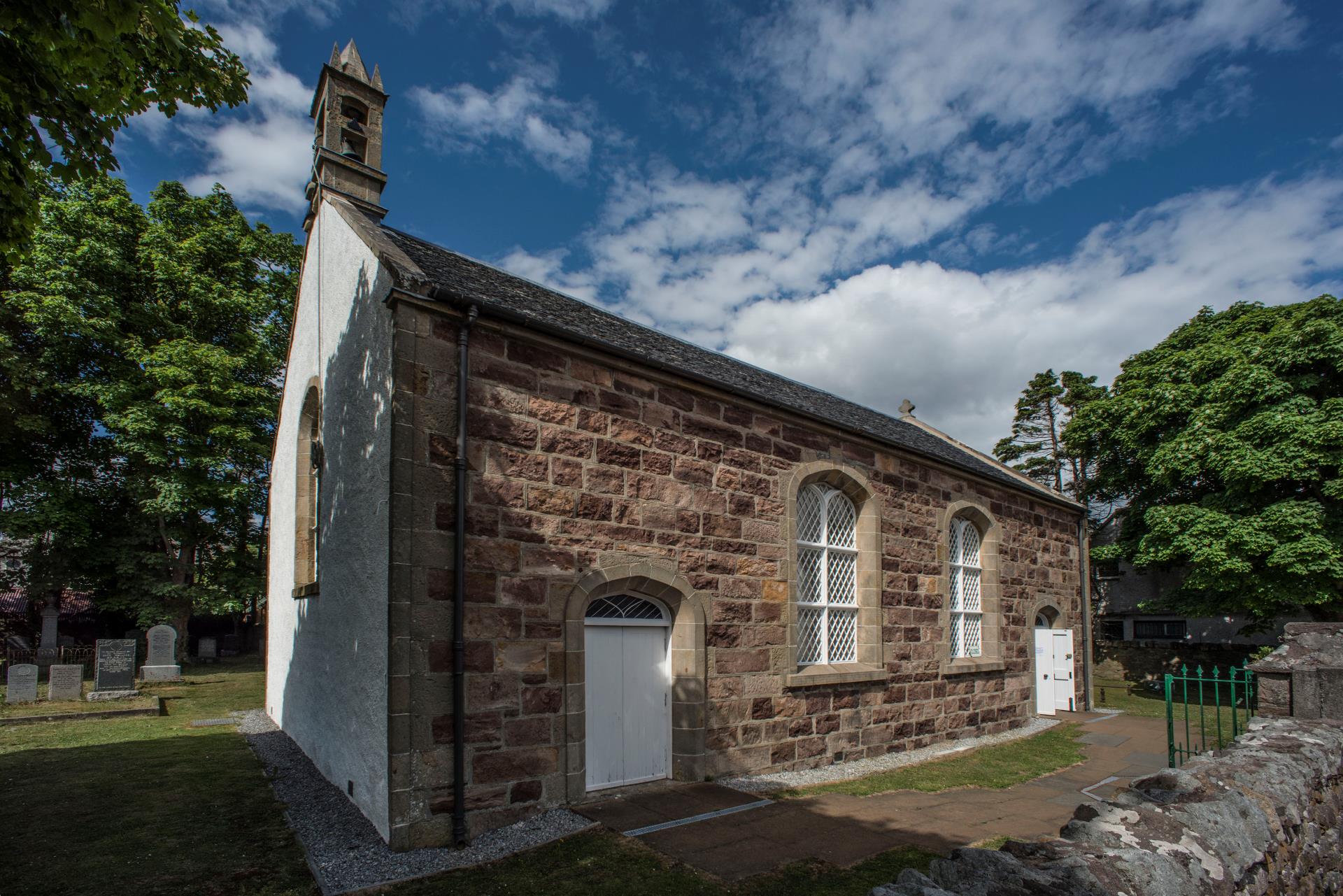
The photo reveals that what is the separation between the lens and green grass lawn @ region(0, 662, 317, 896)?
579 centimetres

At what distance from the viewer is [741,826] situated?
22.2ft

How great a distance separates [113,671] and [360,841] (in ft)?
44.5

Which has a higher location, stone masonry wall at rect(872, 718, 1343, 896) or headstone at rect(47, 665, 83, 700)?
stone masonry wall at rect(872, 718, 1343, 896)

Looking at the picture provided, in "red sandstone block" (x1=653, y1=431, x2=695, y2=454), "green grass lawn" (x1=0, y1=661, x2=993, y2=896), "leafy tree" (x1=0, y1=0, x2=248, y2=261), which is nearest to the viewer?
"leafy tree" (x1=0, y1=0, x2=248, y2=261)

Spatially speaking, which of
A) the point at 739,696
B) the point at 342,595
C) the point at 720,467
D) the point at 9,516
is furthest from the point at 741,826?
the point at 9,516

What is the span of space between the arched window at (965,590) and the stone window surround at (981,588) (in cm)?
8

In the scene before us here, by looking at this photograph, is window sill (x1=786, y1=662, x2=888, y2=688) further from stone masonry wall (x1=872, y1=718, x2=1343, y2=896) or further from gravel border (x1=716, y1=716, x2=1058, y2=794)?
stone masonry wall (x1=872, y1=718, x2=1343, y2=896)

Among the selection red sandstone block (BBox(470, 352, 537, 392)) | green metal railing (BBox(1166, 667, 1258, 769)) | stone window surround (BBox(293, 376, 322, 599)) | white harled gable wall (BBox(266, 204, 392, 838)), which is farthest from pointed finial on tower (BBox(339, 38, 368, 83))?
green metal railing (BBox(1166, 667, 1258, 769))

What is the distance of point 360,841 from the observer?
633 cm

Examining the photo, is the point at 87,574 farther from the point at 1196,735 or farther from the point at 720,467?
the point at 1196,735

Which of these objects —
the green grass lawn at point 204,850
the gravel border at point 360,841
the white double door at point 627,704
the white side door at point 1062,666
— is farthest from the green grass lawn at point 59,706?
the white side door at point 1062,666

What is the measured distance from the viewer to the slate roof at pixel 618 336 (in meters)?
7.69

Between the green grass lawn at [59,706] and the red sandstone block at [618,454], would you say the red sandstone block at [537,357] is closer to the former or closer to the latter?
the red sandstone block at [618,454]

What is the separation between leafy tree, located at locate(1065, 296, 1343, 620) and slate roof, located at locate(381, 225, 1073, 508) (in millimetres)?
5676
